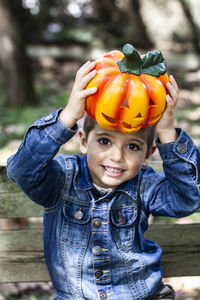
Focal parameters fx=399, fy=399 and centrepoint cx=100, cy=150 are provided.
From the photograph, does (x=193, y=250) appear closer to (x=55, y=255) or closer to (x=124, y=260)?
→ (x=124, y=260)

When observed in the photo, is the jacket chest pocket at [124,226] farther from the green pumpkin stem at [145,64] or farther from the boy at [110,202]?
the green pumpkin stem at [145,64]

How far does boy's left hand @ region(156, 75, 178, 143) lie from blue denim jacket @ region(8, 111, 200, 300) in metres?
0.05

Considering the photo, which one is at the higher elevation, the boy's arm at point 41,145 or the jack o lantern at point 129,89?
the jack o lantern at point 129,89

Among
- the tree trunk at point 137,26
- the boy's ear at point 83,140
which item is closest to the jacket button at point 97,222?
the boy's ear at point 83,140

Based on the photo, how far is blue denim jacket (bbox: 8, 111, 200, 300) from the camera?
1950 millimetres

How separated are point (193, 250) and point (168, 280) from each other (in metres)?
0.84

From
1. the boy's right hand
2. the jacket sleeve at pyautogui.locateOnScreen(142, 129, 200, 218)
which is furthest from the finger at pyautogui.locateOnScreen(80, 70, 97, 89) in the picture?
the jacket sleeve at pyautogui.locateOnScreen(142, 129, 200, 218)

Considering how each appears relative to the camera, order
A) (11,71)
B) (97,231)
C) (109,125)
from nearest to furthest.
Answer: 1. (109,125)
2. (97,231)
3. (11,71)

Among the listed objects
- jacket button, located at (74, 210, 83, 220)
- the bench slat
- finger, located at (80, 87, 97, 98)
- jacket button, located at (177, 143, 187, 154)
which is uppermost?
finger, located at (80, 87, 97, 98)

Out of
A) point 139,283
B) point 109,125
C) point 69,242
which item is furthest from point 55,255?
point 109,125

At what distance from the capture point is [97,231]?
2.04 meters

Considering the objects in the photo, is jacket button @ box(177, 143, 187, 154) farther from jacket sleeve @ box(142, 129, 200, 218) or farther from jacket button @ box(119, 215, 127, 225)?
jacket button @ box(119, 215, 127, 225)

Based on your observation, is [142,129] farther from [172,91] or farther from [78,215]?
[78,215]

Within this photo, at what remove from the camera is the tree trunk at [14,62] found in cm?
654
